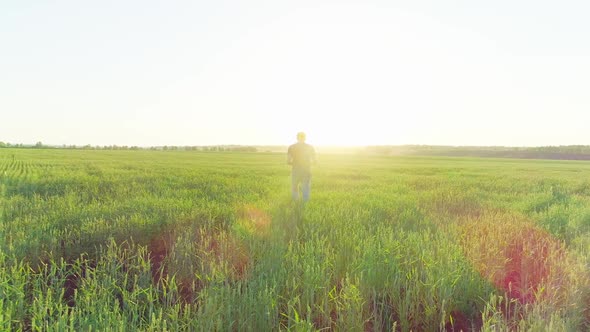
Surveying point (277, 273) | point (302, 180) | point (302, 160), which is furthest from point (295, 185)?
point (277, 273)

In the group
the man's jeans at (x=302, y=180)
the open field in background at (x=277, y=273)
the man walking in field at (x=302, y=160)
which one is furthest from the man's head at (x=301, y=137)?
the open field in background at (x=277, y=273)

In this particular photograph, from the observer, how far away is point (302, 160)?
34.0 ft

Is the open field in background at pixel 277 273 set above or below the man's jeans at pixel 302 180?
below

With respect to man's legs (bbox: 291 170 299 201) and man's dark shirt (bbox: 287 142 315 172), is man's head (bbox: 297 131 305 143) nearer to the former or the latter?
man's dark shirt (bbox: 287 142 315 172)

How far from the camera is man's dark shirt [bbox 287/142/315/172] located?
10367 mm

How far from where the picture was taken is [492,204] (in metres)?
11.4

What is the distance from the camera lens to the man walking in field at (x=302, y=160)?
10.4m

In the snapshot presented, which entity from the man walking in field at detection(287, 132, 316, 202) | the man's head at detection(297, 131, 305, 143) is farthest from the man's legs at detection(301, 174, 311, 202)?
the man's head at detection(297, 131, 305, 143)

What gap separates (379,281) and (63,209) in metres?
7.16

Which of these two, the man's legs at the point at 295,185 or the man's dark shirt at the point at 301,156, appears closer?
the man's dark shirt at the point at 301,156

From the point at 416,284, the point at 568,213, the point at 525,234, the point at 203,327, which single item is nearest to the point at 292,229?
the point at 416,284

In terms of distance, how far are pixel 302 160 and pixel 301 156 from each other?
0.12 m

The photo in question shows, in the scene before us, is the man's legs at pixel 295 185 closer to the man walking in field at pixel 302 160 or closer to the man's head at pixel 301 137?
the man walking in field at pixel 302 160

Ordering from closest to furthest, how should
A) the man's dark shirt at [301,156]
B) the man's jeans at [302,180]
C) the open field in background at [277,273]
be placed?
1. the open field in background at [277,273]
2. the man's dark shirt at [301,156]
3. the man's jeans at [302,180]
